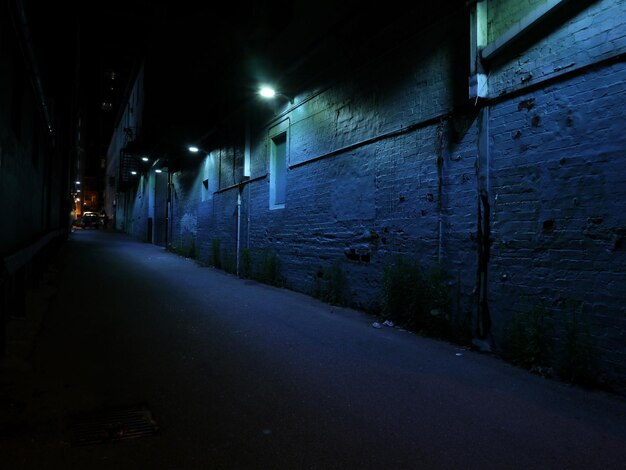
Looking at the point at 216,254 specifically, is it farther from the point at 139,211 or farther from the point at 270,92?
the point at 139,211

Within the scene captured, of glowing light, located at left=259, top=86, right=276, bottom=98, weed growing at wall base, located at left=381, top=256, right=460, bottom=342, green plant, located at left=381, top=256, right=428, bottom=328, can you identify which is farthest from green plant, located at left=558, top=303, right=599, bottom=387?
glowing light, located at left=259, top=86, right=276, bottom=98

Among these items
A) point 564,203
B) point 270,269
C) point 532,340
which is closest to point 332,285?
point 270,269

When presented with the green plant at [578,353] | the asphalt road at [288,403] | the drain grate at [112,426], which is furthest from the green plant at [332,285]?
the drain grate at [112,426]

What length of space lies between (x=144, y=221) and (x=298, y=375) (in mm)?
29489

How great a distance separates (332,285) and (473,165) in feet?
12.8

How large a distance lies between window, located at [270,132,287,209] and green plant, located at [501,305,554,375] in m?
7.56

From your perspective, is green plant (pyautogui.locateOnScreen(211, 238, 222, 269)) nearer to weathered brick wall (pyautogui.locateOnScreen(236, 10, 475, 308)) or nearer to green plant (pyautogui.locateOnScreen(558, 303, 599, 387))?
weathered brick wall (pyautogui.locateOnScreen(236, 10, 475, 308))

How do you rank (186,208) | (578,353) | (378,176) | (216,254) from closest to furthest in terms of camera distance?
(578,353) → (378,176) → (216,254) → (186,208)

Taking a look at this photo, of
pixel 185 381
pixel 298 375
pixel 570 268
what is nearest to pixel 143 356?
pixel 185 381

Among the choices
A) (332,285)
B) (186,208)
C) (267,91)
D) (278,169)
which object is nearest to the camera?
(332,285)

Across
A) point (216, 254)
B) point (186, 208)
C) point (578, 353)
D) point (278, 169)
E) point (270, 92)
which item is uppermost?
point (270, 92)

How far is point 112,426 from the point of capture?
297 centimetres

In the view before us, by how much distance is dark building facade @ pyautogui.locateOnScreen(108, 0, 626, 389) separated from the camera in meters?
4.05

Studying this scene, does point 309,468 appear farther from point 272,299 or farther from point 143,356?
point 272,299
